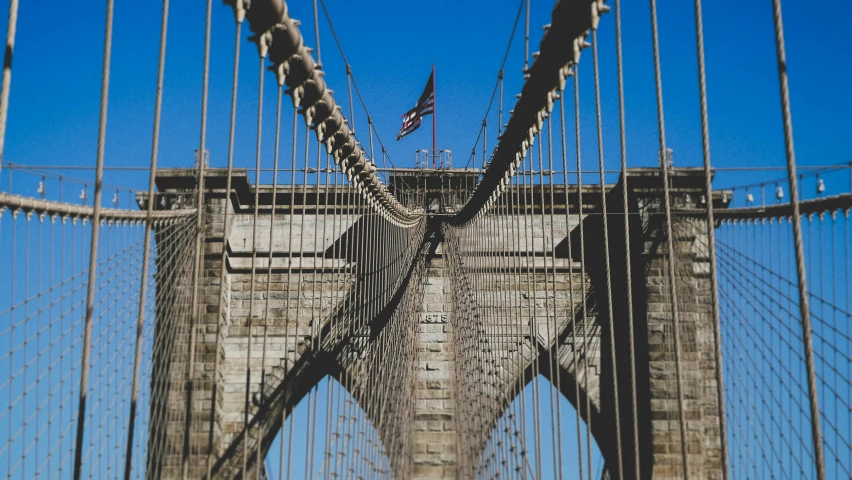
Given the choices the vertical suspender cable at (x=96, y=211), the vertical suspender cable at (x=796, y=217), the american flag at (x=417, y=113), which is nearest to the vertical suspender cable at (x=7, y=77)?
the vertical suspender cable at (x=96, y=211)

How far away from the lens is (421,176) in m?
15.3

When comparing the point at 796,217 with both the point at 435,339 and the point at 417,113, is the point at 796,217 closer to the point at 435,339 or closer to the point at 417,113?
the point at 435,339

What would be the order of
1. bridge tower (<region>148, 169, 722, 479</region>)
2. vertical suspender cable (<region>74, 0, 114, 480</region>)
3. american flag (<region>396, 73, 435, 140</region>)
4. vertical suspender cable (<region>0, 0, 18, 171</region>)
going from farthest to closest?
1. american flag (<region>396, 73, 435, 140</region>)
2. bridge tower (<region>148, 169, 722, 479</region>)
3. vertical suspender cable (<region>74, 0, 114, 480</region>)
4. vertical suspender cable (<region>0, 0, 18, 171</region>)

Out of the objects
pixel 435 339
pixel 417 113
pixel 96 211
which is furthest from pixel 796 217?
pixel 417 113

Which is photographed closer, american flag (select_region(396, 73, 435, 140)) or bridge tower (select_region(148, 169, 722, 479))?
bridge tower (select_region(148, 169, 722, 479))

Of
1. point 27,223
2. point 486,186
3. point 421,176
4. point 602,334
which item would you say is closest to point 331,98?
point 27,223

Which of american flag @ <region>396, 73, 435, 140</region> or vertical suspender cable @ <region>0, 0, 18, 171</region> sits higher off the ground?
american flag @ <region>396, 73, 435, 140</region>

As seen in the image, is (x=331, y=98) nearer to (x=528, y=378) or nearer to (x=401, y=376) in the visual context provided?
(x=401, y=376)

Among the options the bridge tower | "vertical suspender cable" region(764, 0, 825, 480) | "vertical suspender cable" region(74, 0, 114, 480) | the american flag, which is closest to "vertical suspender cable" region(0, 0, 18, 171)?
"vertical suspender cable" region(74, 0, 114, 480)

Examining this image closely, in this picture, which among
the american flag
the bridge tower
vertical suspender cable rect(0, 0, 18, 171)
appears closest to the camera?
vertical suspender cable rect(0, 0, 18, 171)

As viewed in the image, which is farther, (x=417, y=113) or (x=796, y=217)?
(x=417, y=113)

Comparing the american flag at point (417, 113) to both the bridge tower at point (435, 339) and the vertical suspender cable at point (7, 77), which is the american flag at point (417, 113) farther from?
the vertical suspender cable at point (7, 77)

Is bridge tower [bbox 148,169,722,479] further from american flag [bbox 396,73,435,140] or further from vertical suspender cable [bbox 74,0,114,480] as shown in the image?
vertical suspender cable [bbox 74,0,114,480]

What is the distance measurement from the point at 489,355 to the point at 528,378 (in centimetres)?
189
